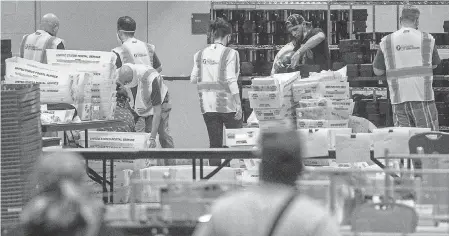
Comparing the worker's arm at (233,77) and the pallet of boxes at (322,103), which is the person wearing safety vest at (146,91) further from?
the pallet of boxes at (322,103)

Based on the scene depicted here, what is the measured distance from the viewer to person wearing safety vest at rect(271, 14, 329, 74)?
37.3 feet

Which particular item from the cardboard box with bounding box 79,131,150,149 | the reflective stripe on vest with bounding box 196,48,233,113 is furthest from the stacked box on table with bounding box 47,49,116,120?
the reflective stripe on vest with bounding box 196,48,233,113

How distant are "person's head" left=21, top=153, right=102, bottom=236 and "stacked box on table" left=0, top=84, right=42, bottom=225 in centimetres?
297

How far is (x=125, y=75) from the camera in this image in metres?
10.8

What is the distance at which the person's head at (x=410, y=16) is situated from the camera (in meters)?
10.4

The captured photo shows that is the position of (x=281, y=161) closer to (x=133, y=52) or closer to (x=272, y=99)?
(x=272, y=99)

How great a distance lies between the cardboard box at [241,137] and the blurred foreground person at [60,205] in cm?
588

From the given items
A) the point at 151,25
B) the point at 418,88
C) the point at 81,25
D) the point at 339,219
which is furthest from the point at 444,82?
the point at 339,219

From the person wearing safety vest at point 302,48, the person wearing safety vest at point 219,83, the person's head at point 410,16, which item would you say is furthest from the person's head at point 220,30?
the person's head at point 410,16

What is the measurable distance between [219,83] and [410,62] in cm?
222

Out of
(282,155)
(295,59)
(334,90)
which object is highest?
(295,59)

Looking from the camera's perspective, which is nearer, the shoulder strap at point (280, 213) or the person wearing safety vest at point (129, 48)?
the shoulder strap at point (280, 213)

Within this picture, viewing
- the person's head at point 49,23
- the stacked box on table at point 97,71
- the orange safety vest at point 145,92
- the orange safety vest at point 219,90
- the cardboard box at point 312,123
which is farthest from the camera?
the person's head at point 49,23

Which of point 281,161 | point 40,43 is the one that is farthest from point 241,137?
point 281,161
